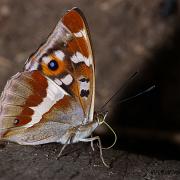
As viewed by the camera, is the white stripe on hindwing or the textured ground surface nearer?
the white stripe on hindwing

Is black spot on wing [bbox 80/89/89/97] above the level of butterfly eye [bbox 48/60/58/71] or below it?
below

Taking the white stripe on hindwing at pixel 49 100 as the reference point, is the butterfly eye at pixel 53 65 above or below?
above

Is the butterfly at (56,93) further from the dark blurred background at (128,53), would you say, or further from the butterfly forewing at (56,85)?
the dark blurred background at (128,53)

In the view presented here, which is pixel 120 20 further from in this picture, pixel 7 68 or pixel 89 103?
pixel 89 103

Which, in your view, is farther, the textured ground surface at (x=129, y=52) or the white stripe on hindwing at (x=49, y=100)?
the textured ground surface at (x=129, y=52)

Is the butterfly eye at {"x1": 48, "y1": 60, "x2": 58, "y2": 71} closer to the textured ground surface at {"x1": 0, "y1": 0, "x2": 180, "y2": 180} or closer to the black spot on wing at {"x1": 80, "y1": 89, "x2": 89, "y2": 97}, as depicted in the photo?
the black spot on wing at {"x1": 80, "y1": 89, "x2": 89, "y2": 97}

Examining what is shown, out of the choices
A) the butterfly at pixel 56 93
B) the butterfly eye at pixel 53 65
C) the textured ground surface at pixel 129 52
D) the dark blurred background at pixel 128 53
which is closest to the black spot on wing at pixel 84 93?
the butterfly at pixel 56 93

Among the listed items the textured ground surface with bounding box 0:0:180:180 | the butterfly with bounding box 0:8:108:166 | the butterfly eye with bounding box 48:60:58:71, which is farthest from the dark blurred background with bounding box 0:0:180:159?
the butterfly eye with bounding box 48:60:58:71

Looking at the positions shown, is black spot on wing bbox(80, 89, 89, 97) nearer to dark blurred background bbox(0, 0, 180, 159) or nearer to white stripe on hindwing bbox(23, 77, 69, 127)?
white stripe on hindwing bbox(23, 77, 69, 127)
